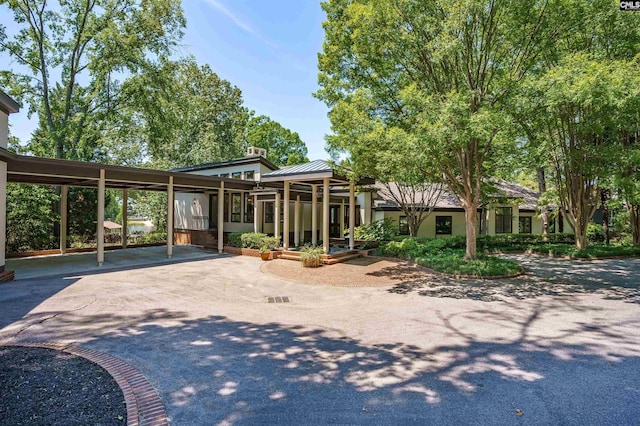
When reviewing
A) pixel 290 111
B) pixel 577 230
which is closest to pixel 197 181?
pixel 290 111

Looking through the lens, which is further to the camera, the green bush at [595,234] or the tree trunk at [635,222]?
the green bush at [595,234]

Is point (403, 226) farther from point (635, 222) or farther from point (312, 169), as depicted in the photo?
point (635, 222)

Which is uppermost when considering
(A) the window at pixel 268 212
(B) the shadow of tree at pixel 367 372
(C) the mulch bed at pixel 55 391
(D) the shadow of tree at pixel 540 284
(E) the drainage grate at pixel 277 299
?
(A) the window at pixel 268 212

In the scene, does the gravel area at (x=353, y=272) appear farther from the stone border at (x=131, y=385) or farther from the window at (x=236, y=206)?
the window at (x=236, y=206)

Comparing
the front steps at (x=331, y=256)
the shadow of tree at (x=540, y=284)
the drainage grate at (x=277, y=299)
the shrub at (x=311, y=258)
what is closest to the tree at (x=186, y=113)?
the front steps at (x=331, y=256)

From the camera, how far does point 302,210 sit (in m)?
21.7

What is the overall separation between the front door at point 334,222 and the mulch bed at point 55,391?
19349 mm

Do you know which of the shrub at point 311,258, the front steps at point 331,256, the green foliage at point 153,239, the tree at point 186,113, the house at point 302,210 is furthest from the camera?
the tree at point 186,113

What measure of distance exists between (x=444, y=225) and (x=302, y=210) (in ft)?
33.9

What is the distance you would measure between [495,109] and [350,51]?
576cm

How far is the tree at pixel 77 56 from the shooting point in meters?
20.9

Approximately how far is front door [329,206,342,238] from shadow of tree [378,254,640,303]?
35.1ft

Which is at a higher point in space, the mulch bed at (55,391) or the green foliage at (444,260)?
the green foliage at (444,260)

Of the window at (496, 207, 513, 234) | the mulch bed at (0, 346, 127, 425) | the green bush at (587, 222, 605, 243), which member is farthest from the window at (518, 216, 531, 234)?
the mulch bed at (0, 346, 127, 425)
